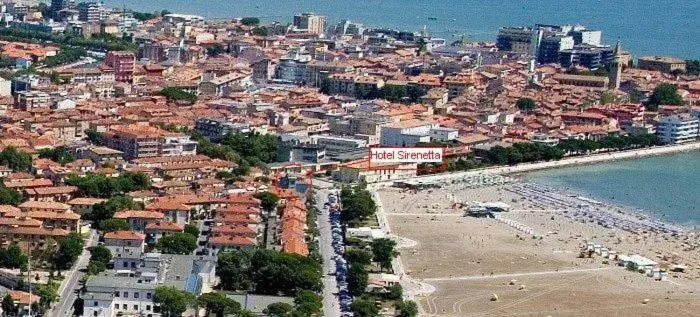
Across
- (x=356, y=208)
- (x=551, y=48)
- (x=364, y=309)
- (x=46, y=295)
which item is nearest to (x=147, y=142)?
(x=356, y=208)

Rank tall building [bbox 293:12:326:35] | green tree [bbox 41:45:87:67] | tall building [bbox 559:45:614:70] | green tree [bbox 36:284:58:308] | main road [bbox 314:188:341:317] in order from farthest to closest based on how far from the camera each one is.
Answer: tall building [bbox 293:12:326:35] < tall building [bbox 559:45:614:70] < green tree [bbox 41:45:87:67] < main road [bbox 314:188:341:317] < green tree [bbox 36:284:58:308]

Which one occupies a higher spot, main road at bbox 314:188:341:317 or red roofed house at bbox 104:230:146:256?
red roofed house at bbox 104:230:146:256

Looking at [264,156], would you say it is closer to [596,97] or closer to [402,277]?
[402,277]

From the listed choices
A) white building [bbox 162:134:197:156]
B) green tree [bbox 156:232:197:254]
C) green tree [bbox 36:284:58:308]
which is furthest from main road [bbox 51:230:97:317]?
white building [bbox 162:134:197:156]

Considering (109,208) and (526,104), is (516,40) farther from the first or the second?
(109,208)

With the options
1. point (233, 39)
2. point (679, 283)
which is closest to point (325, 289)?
point (679, 283)

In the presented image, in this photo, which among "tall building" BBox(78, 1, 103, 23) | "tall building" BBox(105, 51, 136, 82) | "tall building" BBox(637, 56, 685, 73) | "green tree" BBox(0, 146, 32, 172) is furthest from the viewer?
"tall building" BBox(78, 1, 103, 23)

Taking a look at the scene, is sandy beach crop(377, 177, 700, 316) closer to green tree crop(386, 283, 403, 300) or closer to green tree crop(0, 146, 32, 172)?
green tree crop(386, 283, 403, 300)

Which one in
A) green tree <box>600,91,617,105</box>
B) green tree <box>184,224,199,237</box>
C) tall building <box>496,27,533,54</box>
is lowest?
green tree <box>184,224,199,237</box>
